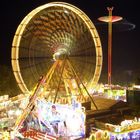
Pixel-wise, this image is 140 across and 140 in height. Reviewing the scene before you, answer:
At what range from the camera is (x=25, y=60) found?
2070 centimetres

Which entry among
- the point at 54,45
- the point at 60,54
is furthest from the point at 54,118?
the point at 54,45

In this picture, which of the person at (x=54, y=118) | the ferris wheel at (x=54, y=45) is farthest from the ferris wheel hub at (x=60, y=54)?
the person at (x=54, y=118)

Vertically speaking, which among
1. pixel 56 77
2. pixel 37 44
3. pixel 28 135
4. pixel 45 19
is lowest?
pixel 28 135

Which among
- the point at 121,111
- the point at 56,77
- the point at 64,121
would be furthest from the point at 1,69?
the point at 64,121

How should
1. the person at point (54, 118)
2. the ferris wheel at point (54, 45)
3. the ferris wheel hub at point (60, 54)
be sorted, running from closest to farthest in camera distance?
the person at point (54, 118) < the ferris wheel at point (54, 45) < the ferris wheel hub at point (60, 54)

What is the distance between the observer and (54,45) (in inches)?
830

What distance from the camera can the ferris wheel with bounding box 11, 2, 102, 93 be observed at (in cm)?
1995

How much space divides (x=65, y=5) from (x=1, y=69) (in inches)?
727

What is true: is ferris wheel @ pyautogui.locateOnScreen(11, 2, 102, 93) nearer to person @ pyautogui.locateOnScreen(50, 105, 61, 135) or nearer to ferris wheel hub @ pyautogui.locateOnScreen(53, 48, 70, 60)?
ferris wheel hub @ pyautogui.locateOnScreen(53, 48, 70, 60)

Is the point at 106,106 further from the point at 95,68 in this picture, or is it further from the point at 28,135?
the point at 28,135

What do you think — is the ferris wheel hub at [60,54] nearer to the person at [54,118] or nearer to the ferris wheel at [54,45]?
the ferris wheel at [54,45]

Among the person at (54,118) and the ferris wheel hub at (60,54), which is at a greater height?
the ferris wheel hub at (60,54)

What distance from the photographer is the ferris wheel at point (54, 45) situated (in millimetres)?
19953

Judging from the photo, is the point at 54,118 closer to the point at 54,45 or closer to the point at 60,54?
the point at 60,54
